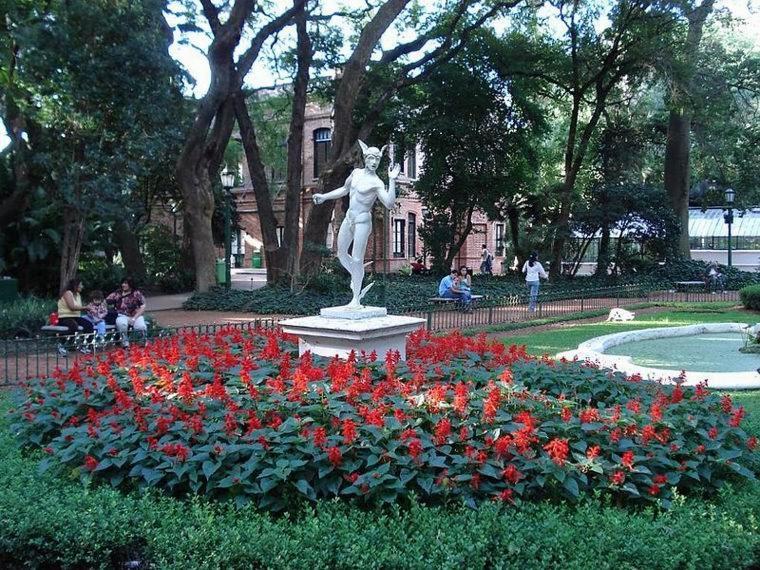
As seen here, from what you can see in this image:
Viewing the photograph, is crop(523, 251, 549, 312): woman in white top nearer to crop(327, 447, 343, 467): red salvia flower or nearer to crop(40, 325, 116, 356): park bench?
crop(40, 325, 116, 356): park bench

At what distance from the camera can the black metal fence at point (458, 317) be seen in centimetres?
1102

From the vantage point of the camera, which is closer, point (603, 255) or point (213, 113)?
point (213, 113)

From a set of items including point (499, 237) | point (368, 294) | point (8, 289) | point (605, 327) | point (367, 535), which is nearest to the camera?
point (367, 535)

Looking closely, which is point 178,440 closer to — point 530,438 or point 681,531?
point 530,438

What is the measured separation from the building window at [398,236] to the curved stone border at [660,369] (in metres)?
26.0

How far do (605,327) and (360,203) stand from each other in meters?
9.57

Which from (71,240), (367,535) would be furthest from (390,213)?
(367,535)

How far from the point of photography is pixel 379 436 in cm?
496

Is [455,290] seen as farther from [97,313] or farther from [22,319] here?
[22,319]

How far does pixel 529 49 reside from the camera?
27.8 metres

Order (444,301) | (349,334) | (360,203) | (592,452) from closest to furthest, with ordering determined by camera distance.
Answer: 1. (592,452)
2. (349,334)
3. (360,203)
4. (444,301)

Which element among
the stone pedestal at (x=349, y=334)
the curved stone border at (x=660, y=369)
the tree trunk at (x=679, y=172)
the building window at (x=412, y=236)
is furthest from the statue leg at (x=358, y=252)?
the building window at (x=412, y=236)

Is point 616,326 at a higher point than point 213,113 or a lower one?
lower

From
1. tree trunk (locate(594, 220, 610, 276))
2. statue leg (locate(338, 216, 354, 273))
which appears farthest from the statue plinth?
tree trunk (locate(594, 220, 610, 276))
